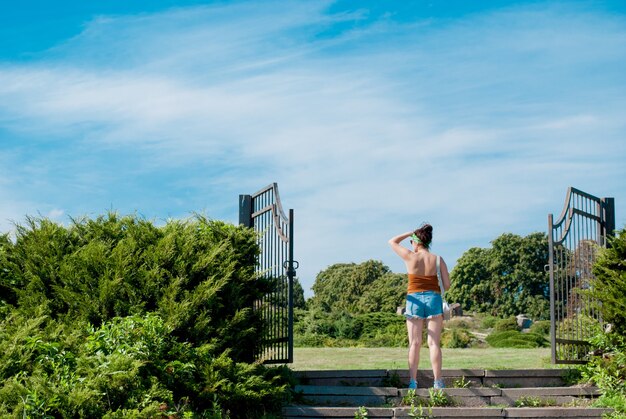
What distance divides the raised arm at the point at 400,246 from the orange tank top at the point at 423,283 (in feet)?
0.91

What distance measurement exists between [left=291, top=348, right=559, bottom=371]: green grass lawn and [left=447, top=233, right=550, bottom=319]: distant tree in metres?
29.4

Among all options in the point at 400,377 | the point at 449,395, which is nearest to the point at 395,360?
the point at 400,377

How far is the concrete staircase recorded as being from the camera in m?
9.08

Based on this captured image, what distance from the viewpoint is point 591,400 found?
1021 cm

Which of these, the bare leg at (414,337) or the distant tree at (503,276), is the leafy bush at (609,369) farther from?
the distant tree at (503,276)

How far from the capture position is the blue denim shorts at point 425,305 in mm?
9562

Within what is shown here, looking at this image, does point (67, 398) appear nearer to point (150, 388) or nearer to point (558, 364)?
point (150, 388)

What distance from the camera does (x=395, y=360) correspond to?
1372cm

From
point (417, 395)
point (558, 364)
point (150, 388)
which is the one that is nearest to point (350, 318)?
point (558, 364)

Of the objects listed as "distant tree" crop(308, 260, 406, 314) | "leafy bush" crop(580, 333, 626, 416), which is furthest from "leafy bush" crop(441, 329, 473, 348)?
"distant tree" crop(308, 260, 406, 314)

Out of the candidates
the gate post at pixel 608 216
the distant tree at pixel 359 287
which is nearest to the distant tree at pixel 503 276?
the distant tree at pixel 359 287

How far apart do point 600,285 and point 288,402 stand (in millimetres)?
5032

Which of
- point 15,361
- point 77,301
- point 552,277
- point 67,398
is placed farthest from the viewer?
point 552,277

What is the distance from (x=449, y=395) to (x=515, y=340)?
12.0 m
